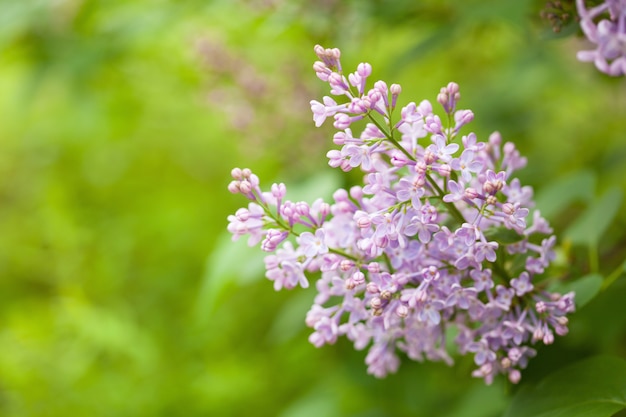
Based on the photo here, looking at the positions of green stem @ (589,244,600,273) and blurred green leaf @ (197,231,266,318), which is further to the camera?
blurred green leaf @ (197,231,266,318)

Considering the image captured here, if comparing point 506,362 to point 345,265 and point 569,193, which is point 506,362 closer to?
point 345,265

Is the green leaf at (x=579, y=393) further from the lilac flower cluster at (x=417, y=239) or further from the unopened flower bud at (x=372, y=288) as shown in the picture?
the unopened flower bud at (x=372, y=288)

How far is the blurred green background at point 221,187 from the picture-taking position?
145cm

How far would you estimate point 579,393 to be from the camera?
850 mm

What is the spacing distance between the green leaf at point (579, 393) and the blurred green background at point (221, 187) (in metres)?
0.16

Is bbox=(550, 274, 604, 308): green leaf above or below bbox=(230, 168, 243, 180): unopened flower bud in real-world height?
below

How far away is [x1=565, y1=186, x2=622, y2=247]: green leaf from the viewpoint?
1098 mm

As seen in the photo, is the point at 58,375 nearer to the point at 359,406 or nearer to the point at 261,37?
the point at 359,406

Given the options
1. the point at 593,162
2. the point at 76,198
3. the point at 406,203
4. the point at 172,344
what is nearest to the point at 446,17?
the point at 593,162

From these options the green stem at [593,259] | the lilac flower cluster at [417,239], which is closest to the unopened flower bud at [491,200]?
the lilac flower cluster at [417,239]

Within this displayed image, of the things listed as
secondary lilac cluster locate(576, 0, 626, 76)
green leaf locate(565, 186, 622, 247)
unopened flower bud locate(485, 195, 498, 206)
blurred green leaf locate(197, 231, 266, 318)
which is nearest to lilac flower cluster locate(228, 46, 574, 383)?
unopened flower bud locate(485, 195, 498, 206)

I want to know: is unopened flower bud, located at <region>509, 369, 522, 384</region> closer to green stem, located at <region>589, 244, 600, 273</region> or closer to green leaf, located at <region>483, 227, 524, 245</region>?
green leaf, located at <region>483, 227, 524, 245</region>

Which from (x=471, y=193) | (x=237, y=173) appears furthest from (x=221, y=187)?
(x=471, y=193)

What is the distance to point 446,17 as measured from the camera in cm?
175
